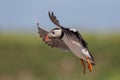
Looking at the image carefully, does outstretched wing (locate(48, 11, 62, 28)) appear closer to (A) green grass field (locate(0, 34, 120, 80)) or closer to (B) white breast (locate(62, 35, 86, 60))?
(B) white breast (locate(62, 35, 86, 60))

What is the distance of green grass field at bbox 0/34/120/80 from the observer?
10836mm

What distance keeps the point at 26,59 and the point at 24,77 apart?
990mm

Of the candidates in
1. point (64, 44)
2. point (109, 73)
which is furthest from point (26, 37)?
point (64, 44)

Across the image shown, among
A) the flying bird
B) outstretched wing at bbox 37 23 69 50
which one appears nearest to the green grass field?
outstretched wing at bbox 37 23 69 50

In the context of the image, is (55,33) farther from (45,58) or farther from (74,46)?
(45,58)

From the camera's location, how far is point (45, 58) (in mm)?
11664

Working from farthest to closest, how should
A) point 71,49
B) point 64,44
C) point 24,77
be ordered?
point 24,77 < point 64,44 < point 71,49

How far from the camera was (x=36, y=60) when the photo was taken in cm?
1173

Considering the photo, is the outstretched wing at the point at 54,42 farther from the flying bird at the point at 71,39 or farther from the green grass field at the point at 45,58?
the green grass field at the point at 45,58

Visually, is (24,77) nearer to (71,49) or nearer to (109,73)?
(109,73)

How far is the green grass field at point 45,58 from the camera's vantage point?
10.8 metres

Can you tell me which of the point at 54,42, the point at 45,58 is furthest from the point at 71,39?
the point at 45,58

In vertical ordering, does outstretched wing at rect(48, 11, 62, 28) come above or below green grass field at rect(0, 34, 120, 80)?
above

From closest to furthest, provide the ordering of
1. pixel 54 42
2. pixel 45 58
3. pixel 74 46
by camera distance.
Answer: pixel 74 46 < pixel 54 42 < pixel 45 58
